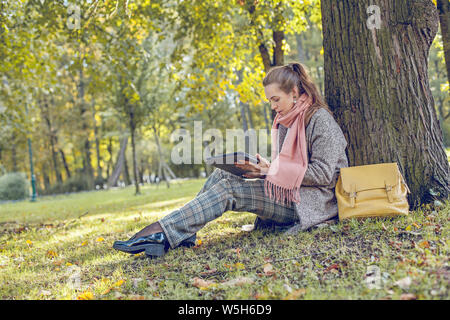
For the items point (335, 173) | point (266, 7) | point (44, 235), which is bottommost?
point (44, 235)

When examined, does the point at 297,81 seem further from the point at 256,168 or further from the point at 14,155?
the point at 14,155

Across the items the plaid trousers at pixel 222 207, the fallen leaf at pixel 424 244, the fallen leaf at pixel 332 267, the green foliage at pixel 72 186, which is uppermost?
the plaid trousers at pixel 222 207

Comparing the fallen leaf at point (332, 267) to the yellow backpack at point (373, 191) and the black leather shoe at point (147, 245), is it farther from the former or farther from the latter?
the black leather shoe at point (147, 245)

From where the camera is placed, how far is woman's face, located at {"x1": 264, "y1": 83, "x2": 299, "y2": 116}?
3707 mm

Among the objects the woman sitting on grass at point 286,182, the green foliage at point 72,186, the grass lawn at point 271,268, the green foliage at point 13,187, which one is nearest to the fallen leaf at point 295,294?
the grass lawn at point 271,268

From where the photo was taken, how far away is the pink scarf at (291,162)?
11.4ft

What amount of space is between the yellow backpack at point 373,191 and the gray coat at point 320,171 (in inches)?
5.7

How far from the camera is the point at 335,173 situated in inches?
146

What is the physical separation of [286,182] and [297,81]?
99 cm
